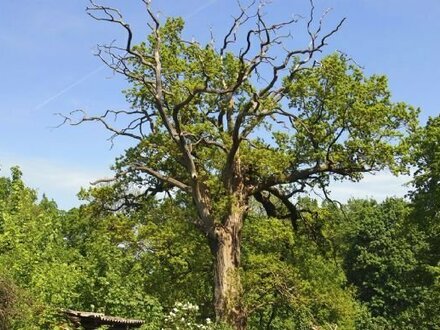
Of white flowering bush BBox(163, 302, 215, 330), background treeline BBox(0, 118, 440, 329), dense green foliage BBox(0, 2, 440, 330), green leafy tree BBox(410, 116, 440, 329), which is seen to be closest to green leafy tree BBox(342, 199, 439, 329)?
green leafy tree BBox(410, 116, 440, 329)

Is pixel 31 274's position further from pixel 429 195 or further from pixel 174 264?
pixel 429 195

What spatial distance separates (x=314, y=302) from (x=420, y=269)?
1243 centimetres

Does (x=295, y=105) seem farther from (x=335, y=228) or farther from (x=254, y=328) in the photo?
(x=254, y=328)

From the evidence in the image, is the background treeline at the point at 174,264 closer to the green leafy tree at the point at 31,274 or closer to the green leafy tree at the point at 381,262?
the green leafy tree at the point at 31,274

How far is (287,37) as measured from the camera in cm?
2125

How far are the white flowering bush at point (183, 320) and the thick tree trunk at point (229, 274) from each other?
6.28ft

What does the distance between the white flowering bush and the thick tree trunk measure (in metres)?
1.92

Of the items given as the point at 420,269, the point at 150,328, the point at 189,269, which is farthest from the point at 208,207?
the point at 420,269

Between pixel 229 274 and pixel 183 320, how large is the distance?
142 inches

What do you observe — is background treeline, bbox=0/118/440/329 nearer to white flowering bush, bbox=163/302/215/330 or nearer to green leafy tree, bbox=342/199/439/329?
white flowering bush, bbox=163/302/215/330

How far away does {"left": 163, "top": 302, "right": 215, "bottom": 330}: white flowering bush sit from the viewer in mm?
17469

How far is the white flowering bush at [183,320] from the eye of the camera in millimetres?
17469

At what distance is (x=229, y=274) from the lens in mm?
20594

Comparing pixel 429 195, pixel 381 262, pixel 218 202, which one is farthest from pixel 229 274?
pixel 381 262
